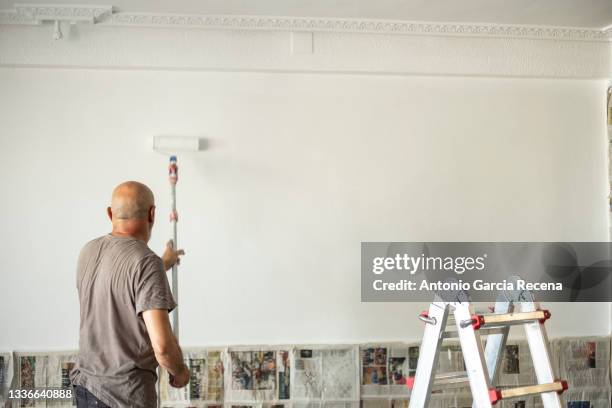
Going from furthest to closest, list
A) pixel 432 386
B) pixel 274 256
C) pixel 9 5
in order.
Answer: pixel 274 256 < pixel 9 5 < pixel 432 386

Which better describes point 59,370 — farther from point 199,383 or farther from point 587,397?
point 587,397

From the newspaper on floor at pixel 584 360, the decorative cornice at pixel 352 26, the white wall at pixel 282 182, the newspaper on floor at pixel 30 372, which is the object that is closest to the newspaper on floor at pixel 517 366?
the newspaper on floor at pixel 584 360

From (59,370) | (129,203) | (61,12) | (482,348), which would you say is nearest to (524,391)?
(482,348)

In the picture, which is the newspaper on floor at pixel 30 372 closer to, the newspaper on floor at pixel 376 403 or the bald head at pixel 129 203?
the bald head at pixel 129 203

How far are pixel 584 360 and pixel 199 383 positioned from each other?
209cm

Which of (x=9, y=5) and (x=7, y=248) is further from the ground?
(x=9, y=5)

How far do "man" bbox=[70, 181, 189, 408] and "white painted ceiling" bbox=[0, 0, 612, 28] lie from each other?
1.42 metres

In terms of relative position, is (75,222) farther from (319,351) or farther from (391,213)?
(391,213)

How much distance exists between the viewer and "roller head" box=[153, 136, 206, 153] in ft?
10.6

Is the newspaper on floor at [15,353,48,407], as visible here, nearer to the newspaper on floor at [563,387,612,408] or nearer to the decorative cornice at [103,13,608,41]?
the decorative cornice at [103,13,608,41]

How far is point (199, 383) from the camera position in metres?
3.28

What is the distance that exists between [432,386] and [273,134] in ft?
4.97

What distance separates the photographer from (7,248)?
3.21m

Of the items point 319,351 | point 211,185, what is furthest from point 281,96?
point 319,351
